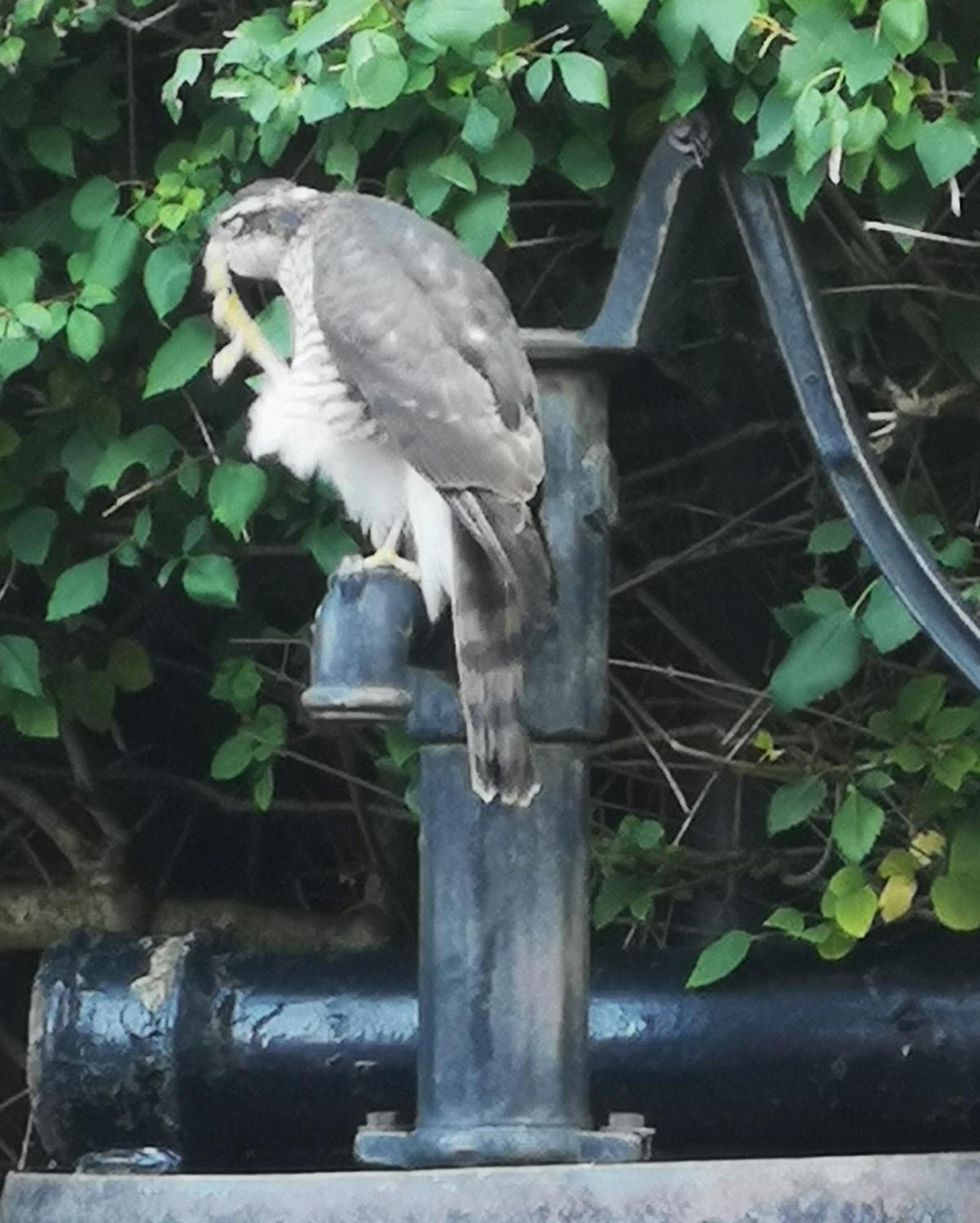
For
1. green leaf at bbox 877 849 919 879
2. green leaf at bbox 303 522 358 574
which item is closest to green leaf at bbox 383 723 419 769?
green leaf at bbox 303 522 358 574

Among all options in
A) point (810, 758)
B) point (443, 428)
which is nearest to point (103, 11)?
point (443, 428)


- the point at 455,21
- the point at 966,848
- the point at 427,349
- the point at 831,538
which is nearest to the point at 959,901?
the point at 966,848

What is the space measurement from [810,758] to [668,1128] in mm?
309

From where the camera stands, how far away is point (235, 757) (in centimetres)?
232

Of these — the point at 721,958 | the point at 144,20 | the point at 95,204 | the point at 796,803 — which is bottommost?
the point at 721,958

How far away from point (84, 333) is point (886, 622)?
619mm

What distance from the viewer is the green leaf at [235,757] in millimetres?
2312

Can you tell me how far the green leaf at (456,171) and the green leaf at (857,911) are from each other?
58cm

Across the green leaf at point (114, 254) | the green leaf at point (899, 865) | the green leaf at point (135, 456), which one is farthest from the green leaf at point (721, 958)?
the green leaf at point (114, 254)

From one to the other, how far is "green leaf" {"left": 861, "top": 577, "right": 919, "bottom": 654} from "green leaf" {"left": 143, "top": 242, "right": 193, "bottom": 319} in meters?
0.55

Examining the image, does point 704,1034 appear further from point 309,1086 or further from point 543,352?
point 543,352

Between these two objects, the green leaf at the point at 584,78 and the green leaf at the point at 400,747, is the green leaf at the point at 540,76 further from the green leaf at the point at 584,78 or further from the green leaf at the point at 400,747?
the green leaf at the point at 400,747

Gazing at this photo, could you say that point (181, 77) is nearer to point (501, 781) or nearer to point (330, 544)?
point (330, 544)

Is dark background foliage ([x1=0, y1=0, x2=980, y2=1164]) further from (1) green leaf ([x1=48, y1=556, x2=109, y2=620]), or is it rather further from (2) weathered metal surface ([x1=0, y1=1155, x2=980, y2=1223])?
(2) weathered metal surface ([x1=0, y1=1155, x2=980, y2=1223])
